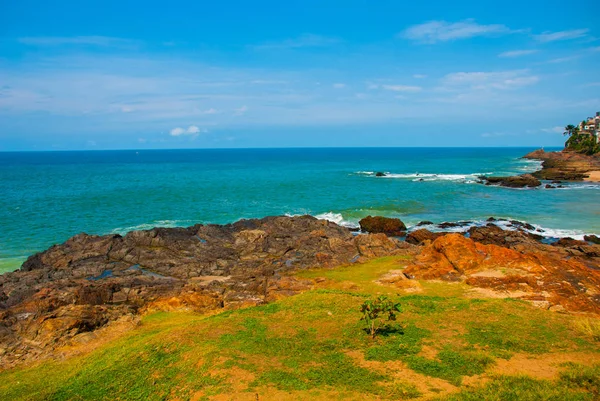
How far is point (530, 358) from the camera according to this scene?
1400 centimetres

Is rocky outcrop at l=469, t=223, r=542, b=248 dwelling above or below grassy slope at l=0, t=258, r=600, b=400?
below

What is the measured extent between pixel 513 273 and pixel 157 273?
22.7 meters

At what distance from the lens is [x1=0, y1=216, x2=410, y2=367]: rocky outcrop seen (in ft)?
62.7

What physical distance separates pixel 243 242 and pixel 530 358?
→ 24956mm

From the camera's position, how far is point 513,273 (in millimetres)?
23469

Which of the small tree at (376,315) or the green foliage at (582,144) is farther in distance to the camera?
the green foliage at (582,144)

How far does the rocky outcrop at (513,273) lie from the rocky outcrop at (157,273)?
6558 mm

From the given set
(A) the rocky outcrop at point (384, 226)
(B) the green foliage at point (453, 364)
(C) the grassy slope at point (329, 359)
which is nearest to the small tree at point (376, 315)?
(C) the grassy slope at point (329, 359)

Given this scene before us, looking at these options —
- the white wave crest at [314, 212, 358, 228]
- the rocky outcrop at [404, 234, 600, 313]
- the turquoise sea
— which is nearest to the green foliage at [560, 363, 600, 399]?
the rocky outcrop at [404, 234, 600, 313]

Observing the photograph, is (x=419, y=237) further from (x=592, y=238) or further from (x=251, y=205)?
(x=251, y=205)

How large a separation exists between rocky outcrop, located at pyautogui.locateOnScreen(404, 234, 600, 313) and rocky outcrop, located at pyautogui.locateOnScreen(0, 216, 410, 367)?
6.56 metres

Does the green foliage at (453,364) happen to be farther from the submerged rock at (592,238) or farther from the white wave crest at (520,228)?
the white wave crest at (520,228)

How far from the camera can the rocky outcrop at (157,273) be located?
19.1m

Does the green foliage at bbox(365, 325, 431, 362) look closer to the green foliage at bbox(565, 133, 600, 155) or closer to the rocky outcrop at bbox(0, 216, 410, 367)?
the rocky outcrop at bbox(0, 216, 410, 367)
